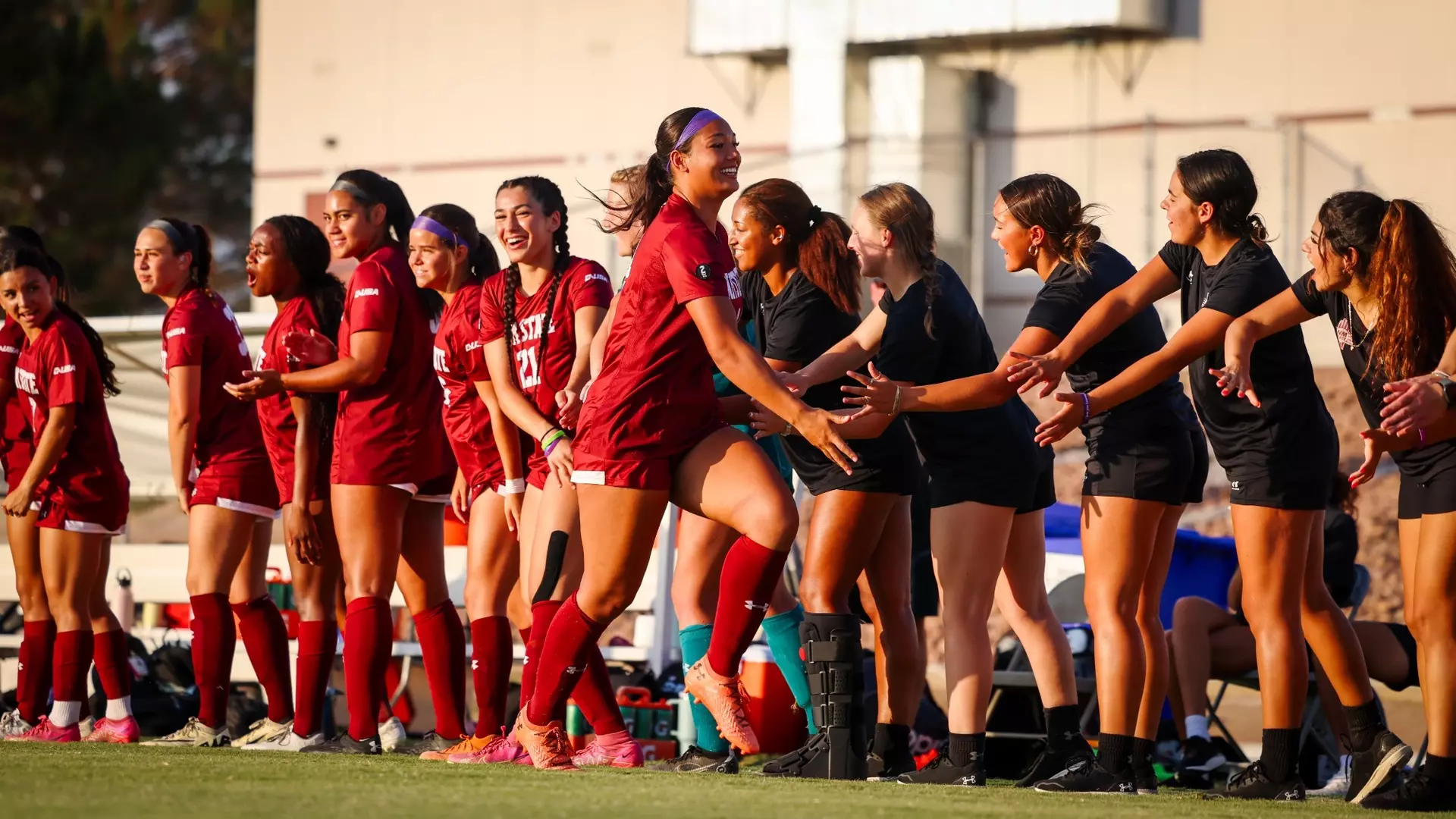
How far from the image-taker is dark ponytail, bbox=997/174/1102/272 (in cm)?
598

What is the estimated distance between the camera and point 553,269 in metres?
6.59

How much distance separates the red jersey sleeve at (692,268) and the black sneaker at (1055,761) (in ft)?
6.16

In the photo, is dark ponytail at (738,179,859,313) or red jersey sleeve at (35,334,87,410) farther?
red jersey sleeve at (35,334,87,410)

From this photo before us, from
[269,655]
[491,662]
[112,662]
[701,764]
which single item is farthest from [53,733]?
[701,764]

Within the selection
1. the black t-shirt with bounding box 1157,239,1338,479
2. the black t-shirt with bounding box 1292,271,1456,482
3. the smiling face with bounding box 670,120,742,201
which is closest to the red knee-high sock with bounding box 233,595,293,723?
the smiling face with bounding box 670,120,742,201

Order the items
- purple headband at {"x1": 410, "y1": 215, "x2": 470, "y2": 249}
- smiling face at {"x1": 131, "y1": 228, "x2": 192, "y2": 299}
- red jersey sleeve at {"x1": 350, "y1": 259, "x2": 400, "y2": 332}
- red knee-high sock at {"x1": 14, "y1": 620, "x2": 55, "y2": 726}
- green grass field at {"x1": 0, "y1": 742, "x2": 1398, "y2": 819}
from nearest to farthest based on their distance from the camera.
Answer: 1. green grass field at {"x1": 0, "y1": 742, "x2": 1398, "y2": 819}
2. red jersey sleeve at {"x1": 350, "y1": 259, "x2": 400, "y2": 332}
3. purple headband at {"x1": 410, "y1": 215, "x2": 470, "y2": 249}
4. smiling face at {"x1": 131, "y1": 228, "x2": 192, "y2": 299}
5. red knee-high sock at {"x1": 14, "y1": 620, "x2": 55, "y2": 726}

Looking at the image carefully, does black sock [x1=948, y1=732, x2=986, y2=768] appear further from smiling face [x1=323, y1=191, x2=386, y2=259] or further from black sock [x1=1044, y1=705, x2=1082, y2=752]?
smiling face [x1=323, y1=191, x2=386, y2=259]

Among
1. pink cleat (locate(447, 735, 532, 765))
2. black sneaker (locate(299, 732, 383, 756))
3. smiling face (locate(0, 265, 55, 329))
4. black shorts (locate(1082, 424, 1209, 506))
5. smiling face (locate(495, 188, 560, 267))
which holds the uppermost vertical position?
smiling face (locate(495, 188, 560, 267))

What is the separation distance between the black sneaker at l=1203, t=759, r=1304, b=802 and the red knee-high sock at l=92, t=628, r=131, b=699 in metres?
4.26

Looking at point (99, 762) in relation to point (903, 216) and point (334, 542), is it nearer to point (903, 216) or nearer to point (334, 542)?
point (334, 542)

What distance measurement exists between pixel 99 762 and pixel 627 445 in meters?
1.88

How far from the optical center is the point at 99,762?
5.57 m

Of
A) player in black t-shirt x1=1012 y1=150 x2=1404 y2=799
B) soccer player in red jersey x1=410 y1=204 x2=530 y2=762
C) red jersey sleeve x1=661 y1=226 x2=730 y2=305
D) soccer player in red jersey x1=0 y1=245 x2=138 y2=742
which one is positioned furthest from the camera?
soccer player in red jersey x1=0 y1=245 x2=138 y2=742

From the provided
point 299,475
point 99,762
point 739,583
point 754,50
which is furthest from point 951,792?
point 754,50
